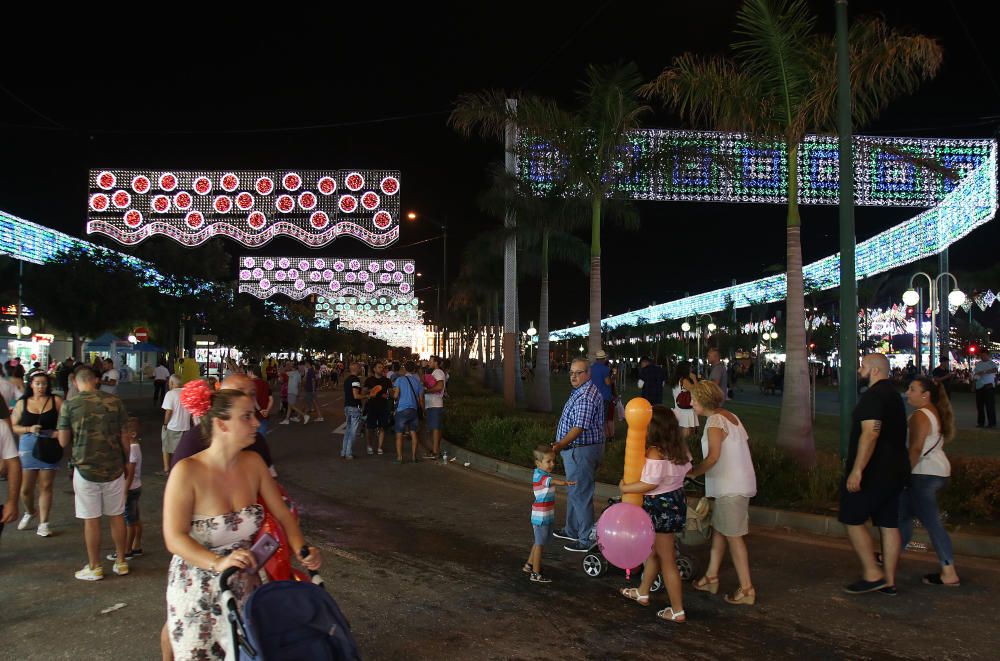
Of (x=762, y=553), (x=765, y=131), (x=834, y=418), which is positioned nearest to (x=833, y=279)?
(x=834, y=418)

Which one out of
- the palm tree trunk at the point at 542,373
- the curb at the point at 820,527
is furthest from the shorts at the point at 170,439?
the palm tree trunk at the point at 542,373

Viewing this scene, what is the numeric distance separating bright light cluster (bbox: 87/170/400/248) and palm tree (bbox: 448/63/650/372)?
16.3 m

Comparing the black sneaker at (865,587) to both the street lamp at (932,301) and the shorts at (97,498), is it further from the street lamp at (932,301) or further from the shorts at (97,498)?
the street lamp at (932,301)

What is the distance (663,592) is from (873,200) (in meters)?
19.9

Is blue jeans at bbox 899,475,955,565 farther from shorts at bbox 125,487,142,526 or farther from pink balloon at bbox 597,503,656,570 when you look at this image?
shorts at bbox 125,487,142,526

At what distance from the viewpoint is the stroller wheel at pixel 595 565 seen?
631 centimetres

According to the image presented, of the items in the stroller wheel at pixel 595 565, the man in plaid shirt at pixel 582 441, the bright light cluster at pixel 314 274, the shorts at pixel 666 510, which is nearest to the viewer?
the shorts at pixel 666 510

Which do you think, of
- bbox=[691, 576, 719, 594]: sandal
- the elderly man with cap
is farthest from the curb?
the elderly man with cap

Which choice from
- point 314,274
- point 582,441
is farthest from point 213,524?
point 314,274

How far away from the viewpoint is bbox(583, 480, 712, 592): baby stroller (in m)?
6.04

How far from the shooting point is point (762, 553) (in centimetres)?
716

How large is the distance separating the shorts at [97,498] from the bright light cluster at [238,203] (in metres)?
26.1

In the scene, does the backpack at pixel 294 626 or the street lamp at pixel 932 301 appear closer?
the backpack at pixel 294 626

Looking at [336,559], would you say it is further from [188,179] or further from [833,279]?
[833,279]
